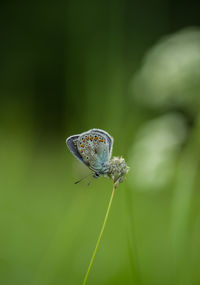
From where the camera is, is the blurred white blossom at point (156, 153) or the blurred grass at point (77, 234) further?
the blurred white blossom at point (156, 153)

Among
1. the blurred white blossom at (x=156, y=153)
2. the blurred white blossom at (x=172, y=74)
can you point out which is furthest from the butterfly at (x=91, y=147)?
the blurred white blossom at (x=172, y=74)

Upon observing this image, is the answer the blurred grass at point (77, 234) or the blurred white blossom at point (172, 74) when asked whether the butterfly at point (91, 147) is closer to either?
the blurred grass at point (77, 234)

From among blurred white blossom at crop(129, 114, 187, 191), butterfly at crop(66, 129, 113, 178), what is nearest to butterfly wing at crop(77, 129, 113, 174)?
butterfly at crop(66, 129, 113, 178)

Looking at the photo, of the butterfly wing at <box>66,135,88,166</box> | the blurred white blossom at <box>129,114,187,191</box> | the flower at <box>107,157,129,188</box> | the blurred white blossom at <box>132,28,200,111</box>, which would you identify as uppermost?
the blurred white blossom at <box>132,28,200,111</box>

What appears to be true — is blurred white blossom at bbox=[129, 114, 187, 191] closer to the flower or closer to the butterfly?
the butterfly

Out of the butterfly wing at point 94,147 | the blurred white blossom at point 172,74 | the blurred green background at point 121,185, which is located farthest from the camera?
the blurred white blossom at point 172,74

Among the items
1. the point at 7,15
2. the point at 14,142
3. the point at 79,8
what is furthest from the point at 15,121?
the point at 7,15

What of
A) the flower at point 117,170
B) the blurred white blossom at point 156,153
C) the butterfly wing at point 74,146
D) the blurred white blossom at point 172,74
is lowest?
the flower at point 117,170
